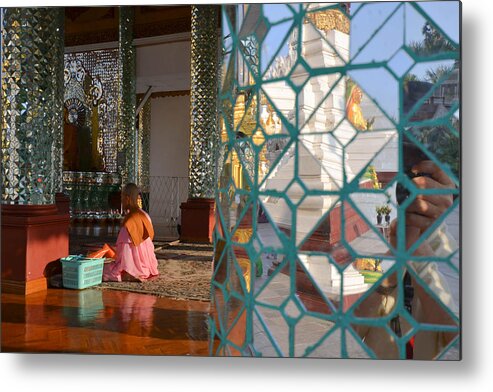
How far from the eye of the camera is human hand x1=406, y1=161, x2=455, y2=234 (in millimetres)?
1636

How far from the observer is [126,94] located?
943 centimetres

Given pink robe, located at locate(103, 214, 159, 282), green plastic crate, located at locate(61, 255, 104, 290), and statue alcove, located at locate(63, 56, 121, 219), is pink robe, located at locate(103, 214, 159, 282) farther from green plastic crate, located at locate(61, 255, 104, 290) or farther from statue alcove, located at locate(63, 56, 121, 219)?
statue alcove, located at locate(63, 56, 121, 219)

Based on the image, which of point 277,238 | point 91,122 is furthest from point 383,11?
point 91,122

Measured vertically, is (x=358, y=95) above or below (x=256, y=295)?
above

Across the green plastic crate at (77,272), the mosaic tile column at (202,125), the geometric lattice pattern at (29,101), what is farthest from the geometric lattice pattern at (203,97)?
the geometric lattice pattern at (29,101)

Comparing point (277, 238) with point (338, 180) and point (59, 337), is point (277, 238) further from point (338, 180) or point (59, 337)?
point (59, 337)

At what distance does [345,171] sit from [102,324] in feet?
7.55

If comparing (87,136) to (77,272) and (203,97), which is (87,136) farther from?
(77,272)

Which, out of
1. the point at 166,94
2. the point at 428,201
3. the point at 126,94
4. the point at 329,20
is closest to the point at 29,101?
the point at 329,20

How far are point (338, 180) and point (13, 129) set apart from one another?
3240 mm

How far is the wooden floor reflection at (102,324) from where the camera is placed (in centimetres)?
294

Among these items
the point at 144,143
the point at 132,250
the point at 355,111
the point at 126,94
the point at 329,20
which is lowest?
the point at 132,250

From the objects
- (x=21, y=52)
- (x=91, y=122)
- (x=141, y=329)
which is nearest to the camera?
(x=141, y=329)

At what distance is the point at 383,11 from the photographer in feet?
5.42
